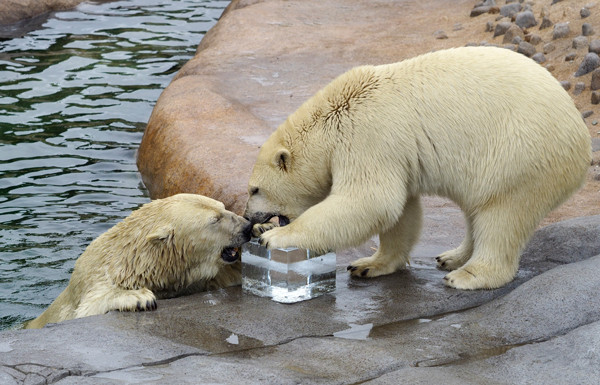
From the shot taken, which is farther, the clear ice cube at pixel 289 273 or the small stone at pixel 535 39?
the small stone at pixel 535 39

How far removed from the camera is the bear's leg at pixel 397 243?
5.59m

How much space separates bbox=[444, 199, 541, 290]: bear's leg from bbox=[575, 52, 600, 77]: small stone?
512cm

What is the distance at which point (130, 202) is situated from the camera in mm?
8703

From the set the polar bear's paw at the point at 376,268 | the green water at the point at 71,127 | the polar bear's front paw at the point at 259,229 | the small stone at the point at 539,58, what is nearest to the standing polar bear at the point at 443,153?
the polar bear's front paw at the point at 259,229

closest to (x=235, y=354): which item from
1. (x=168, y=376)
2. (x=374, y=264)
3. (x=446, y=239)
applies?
(x=168, y=376)

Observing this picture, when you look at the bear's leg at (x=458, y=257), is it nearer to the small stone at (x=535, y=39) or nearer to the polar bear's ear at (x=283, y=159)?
the polar bear's ear at (x=283, y=159)

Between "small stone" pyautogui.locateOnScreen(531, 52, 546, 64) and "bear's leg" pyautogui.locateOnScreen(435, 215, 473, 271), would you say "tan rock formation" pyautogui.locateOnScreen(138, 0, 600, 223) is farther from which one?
"bear's leg" pyautogui.locateOnScreen(435, 215, 473, 271)

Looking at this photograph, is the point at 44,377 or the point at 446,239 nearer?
the point at 44,377

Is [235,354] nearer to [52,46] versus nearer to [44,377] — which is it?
[44,377]

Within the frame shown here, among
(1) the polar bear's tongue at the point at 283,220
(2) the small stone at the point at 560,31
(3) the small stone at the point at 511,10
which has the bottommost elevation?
(1) the polar bear's tongue at the point at 283,220

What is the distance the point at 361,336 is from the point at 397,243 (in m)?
1.17

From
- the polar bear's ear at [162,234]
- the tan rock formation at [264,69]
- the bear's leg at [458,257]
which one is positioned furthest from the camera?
the tan rock formation at [264,69]

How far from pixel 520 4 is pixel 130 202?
264 inches

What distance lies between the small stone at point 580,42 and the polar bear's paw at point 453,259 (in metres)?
5.39
